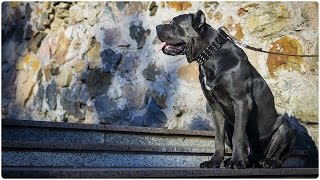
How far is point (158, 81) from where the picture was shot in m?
5.10

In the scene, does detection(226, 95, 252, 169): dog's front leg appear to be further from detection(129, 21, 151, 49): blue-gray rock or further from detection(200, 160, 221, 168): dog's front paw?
detection(129, 21, 151, 49): blue-gray rock

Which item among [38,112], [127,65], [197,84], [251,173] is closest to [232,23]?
[197,84]

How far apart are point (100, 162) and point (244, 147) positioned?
0.88 meters

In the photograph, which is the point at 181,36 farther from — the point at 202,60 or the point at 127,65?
A: the point at 127,65

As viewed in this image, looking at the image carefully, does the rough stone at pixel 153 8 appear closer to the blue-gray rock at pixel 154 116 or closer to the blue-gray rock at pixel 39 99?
the blue-gray rock at pixel 154 116

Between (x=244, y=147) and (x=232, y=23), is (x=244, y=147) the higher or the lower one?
the lower one

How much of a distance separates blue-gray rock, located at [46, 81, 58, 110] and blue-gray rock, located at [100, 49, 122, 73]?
809 millimetres

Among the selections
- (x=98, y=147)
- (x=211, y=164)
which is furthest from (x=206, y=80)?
(x=98, y=147)

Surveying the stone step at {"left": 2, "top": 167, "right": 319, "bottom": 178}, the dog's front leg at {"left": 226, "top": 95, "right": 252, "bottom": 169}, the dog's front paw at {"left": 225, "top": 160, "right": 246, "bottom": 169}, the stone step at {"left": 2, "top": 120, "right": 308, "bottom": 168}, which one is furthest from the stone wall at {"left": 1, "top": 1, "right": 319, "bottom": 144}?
the dog's front paw at {"left": 225, "top": 160, "right": 246, "bottom": 169}

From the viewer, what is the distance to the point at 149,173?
2719 mm

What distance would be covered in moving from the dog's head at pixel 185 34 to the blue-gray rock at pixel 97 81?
2.34m

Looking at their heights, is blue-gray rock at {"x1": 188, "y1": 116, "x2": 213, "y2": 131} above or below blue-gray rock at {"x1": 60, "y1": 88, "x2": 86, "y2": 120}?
above

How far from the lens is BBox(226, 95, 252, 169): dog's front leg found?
3.14 m

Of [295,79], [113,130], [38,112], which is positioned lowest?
[38,112]
